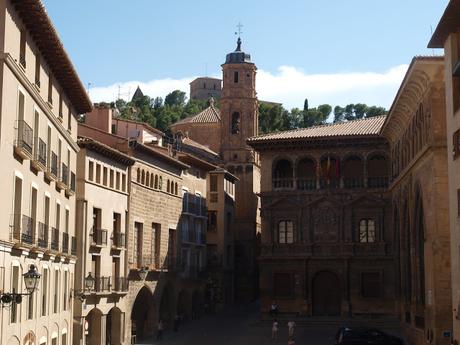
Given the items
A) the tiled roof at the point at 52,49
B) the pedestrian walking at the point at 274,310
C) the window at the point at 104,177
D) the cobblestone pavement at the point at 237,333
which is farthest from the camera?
the pedestrian walking at the point at 274,310

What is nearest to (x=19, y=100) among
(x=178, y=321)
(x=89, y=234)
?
(x=89, y=234)

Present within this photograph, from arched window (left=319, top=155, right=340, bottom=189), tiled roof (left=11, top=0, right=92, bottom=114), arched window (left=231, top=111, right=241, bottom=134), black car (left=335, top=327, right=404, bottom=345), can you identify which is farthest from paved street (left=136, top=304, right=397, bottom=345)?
arched window (left=231, top=111, right=241, bottom=134)

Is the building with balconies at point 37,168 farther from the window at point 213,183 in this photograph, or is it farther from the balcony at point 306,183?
the window at point 213,183

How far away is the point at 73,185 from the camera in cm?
3919

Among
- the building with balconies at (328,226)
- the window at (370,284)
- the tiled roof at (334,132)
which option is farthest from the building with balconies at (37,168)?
the window at (370,284)

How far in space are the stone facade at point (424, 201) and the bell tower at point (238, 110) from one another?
40117 millimetres

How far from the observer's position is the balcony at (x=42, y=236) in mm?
30250

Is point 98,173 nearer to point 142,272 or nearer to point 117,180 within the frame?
Answer: point 117,180

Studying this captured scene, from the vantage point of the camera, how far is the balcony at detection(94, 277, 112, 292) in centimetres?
4756

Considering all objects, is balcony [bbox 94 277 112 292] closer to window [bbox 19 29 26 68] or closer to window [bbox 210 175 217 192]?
window [bbox 19 29 26 68]

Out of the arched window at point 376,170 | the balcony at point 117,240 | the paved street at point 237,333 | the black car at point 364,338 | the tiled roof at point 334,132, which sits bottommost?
the paved street at point 237,333

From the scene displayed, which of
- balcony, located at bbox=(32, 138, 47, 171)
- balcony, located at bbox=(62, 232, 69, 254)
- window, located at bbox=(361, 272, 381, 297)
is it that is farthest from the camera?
window, located at bbox=(361, 272, 381, 297)

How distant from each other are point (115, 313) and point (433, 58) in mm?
24828

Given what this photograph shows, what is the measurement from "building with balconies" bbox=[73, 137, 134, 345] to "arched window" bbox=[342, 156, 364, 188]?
16854mm
